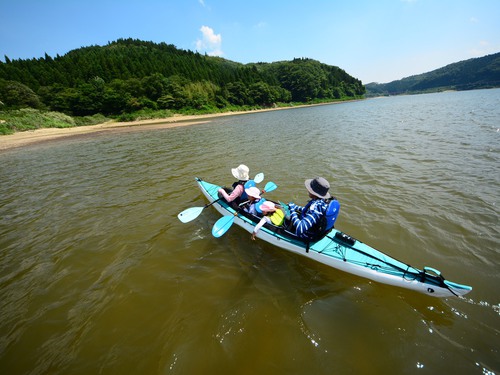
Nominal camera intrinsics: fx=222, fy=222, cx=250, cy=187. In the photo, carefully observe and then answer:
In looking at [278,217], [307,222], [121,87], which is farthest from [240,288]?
[121,87]

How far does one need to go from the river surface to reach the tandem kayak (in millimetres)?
319

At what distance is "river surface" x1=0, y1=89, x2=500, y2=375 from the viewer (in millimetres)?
3096

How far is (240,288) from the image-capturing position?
169 inches

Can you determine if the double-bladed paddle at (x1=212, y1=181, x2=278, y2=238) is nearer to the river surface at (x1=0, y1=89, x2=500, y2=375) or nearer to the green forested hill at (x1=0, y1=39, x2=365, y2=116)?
the river surface at (x1=0, y1=89, x2=500, y2=375)

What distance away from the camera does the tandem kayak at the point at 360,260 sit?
3.43m

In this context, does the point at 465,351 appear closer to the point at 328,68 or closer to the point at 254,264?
the point at 254,264

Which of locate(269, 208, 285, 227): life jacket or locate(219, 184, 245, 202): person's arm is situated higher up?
locate(219, 184, 245, 202): person's arm

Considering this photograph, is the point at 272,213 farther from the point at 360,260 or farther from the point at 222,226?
the point at 360,260

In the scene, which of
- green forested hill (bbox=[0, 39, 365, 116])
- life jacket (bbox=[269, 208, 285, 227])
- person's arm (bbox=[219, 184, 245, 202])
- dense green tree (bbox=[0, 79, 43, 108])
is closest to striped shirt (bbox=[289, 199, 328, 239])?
life jacket (bbox=[269, 208, 285, 227])

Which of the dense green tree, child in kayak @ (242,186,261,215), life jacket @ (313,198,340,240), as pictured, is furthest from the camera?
the dense green tree

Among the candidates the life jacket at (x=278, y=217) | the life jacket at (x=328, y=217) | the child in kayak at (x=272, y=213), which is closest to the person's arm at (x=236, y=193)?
the child in kayak at (x=272, y=213)

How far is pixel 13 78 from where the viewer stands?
4884 centimetres

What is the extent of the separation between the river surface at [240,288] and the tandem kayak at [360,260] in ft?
1.05

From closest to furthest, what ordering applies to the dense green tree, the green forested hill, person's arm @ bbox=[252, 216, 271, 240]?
1. person's arm @ bbox=[252, 216, 271, 240]
2. the dense green tree
3. the green forested hill
